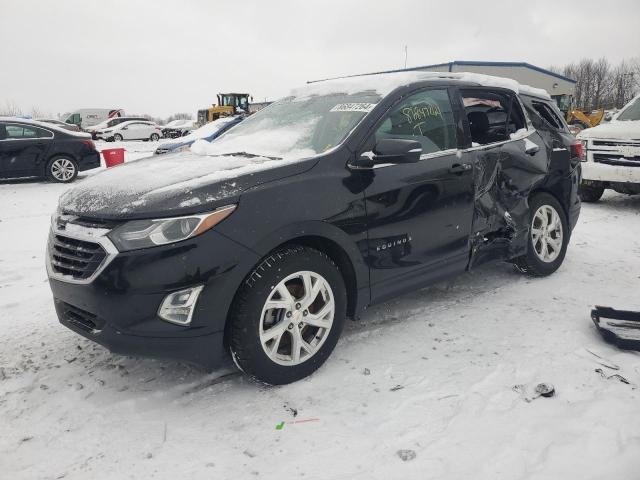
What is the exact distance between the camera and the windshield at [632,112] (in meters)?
8.06

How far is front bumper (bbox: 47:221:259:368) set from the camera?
2.25 meters

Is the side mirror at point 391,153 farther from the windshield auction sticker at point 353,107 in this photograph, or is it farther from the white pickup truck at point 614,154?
the white pickup truck at point 614,154

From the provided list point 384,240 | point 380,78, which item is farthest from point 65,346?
point 380,78

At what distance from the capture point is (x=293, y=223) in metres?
2.58

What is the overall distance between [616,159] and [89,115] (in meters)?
45.4

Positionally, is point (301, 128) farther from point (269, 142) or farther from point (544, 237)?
point (544, 237)

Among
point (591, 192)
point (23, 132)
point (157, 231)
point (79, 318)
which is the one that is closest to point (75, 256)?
point (79, 318)

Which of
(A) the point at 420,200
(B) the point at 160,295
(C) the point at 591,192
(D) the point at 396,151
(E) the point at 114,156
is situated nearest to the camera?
(B) the point at 160,295

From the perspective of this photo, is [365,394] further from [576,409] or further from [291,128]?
[291,128]

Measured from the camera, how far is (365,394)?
8.71 ft

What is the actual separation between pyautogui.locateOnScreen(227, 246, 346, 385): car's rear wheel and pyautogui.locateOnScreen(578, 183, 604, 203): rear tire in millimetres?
7140

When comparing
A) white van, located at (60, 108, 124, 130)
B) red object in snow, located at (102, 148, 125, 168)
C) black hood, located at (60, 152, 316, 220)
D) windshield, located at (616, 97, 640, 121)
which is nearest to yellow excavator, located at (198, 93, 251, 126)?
white van, located at (60, 108, 124, 130)

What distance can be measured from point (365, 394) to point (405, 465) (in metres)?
0.59

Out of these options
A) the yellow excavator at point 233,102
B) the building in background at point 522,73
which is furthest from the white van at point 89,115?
the building in background at point 522,73
